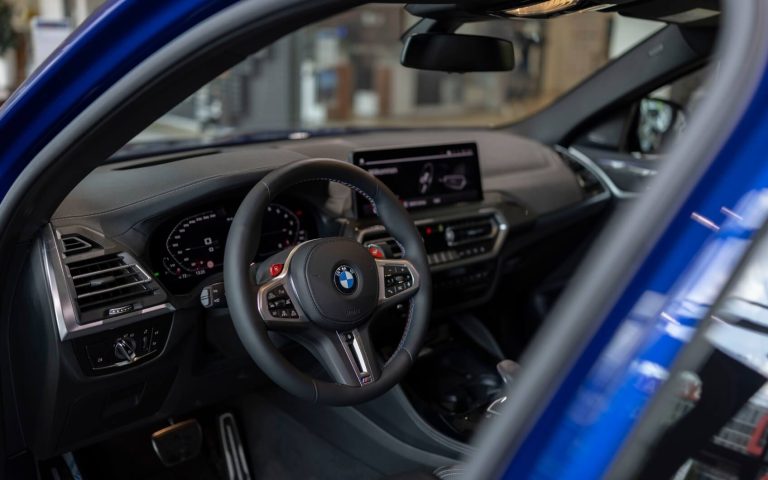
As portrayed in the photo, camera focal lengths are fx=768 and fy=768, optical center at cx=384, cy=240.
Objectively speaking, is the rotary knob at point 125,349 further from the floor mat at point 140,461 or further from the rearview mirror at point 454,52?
the rearview mirror at point 454,52

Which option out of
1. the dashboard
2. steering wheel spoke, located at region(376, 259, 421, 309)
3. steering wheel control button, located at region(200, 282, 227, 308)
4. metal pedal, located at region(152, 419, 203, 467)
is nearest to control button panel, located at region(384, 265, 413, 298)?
steering wheel spoke, located at region(376, 259, 421, 309)

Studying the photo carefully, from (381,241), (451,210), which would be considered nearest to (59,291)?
(381,241)

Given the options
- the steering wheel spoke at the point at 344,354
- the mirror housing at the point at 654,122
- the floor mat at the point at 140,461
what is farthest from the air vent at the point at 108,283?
the mirror housing at the point at 654,122

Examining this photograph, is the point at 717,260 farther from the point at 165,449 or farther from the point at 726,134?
the point at 165,449

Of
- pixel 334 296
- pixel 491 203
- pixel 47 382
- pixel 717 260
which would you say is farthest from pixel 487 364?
pixel 717 260

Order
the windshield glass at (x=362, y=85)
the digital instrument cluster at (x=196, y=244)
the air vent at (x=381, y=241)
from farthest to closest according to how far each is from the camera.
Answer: the windshield glass at (x=362, y=85), the air vent at (x=381, y=241), the digital instrument cluster at (x=196, y=244)

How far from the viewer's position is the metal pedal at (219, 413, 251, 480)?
2.21 metres

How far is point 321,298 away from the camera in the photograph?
1.51 meters

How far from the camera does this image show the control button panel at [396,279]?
1633mm

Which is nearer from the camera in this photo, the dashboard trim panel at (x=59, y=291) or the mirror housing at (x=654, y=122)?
the dashboard trim panel at (x=59, y=291)

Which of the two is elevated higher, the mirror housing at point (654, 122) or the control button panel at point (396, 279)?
the mirror housing at point (654, 122)

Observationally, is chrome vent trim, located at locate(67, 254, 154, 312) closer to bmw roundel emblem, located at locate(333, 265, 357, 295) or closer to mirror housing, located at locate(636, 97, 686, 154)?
bmw roundel emblem, located at locate(333, 265, 357, 295)

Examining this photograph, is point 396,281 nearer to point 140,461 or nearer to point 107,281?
point 107,281

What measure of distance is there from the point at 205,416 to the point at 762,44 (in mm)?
1942
